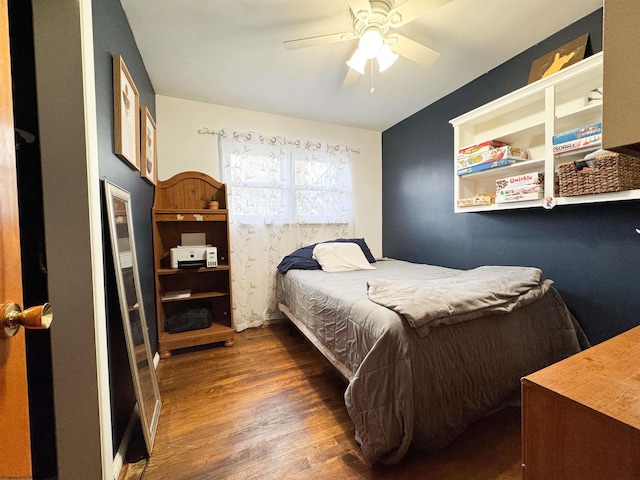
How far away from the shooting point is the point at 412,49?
5.41 ft

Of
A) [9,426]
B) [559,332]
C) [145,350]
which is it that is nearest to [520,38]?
[559,332]

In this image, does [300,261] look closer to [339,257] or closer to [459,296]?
[339,257]

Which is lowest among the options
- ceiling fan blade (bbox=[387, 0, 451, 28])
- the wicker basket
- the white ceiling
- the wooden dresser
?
the wooden dresser

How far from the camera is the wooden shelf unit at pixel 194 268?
229 cm

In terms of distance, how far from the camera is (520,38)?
6.18 ft

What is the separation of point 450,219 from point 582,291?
3.85 ft

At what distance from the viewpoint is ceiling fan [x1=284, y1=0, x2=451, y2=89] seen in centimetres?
132

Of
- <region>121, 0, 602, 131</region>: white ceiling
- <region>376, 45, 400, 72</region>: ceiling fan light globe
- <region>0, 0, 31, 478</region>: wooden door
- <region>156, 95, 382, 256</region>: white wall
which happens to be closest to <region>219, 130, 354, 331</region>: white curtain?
<region>156, 95, 382, 256</region>: white wall

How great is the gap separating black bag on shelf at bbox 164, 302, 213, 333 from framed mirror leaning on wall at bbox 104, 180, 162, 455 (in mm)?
838

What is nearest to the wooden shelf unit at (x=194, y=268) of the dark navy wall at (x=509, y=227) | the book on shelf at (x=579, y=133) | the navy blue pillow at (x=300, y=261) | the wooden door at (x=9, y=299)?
the navy blue pillow at (x=300, y=261)

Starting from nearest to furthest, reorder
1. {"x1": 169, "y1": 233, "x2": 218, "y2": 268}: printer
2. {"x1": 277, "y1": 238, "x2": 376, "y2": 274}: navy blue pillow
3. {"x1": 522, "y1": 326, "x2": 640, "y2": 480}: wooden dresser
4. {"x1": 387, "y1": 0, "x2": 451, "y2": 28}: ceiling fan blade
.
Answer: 1. {"x1": 522, "y1": 326, "x2": 640, "y2": 480}: wooden dresser
2. {"x1": 387, "y1": 0, "x2": 451, "y2": 28}: ceiling fan blade
3. {"x1": 169, "y1": 233, "x2": 218, "y2": 268}: printer
4. {"x1": 277, "y1": 238, "x2": 376, "y2": 274}: navy blue pillow

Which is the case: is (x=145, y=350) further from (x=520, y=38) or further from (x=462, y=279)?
(x=520, y=38)

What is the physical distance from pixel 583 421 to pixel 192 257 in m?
2.47

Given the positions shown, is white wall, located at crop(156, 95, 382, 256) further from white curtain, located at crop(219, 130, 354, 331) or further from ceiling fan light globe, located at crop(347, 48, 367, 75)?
ceiling fan light globe, located at crop(347, 48, 367, 75)
